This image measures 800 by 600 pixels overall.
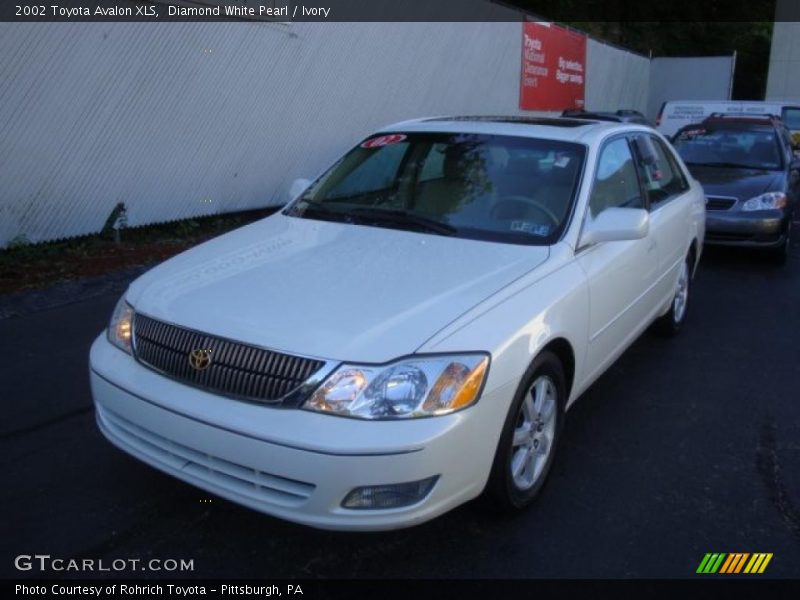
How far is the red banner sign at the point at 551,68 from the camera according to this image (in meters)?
18.6

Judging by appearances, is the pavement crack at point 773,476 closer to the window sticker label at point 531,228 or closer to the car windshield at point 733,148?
the window sticker label at point 531,228

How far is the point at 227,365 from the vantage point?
288 cm

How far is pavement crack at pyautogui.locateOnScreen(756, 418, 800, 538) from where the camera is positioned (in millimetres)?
3463

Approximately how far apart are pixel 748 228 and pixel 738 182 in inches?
29.1

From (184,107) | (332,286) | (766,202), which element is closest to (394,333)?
Answer: (332,286)

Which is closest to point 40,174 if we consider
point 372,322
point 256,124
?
point 256,124

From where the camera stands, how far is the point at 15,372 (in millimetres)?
4887

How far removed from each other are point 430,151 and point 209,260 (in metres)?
1.54

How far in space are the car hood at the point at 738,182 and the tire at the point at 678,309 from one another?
9.30 feet

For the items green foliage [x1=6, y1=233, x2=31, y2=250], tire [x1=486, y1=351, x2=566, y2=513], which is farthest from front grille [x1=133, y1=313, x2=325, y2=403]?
green foliage [x1=6, y1=233, x2=31, y2=250]

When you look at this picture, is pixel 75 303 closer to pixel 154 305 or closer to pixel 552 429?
pixel 154 305

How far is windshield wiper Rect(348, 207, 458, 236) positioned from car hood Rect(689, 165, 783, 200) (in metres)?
5.73

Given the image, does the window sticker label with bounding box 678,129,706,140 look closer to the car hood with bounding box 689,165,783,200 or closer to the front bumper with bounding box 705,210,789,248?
the car hood with bounding box 689,165,783,200

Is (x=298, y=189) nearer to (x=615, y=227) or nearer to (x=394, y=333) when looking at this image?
(x=615, y=227)
